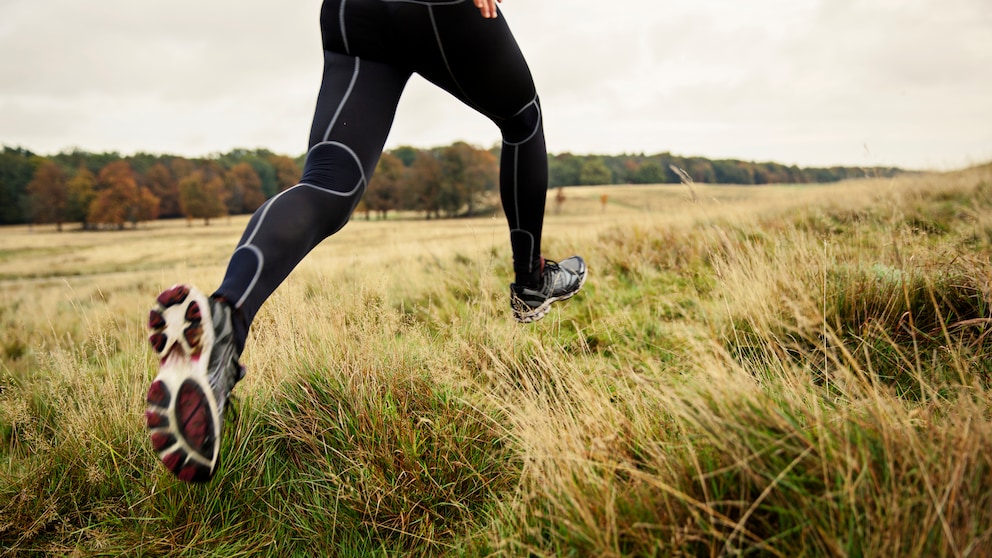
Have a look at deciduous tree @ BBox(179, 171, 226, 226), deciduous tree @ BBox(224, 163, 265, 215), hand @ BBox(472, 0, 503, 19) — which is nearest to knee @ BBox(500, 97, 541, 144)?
hand @ BBox(472, 0, 503, 19)

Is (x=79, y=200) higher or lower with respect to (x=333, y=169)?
higher

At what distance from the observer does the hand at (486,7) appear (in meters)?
1.49

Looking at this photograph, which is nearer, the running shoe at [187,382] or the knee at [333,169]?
the running shoe at [187,382]

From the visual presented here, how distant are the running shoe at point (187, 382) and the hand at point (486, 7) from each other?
113 centimetres

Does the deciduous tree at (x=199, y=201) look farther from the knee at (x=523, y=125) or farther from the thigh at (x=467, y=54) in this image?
the thigh at (x=467, y=54)

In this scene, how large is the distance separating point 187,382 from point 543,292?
1.50m

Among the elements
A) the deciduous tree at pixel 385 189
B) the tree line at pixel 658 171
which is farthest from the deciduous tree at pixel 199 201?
the tree line at pixel 658 171

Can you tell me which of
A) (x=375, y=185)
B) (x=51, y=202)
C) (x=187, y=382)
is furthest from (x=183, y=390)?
(x=51, y=202)

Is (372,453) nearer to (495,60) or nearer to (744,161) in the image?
(495,60)

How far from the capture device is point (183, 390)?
1.13 metres

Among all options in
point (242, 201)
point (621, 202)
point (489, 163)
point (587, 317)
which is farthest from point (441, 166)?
point (587, 317)

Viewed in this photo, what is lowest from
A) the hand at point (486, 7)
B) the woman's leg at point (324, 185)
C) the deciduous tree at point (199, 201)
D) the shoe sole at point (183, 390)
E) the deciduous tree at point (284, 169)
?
the shoe sole at point (183, 390)

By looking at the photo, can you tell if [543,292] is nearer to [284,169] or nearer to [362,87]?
[362,87]

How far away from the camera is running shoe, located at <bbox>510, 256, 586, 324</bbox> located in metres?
2.25
